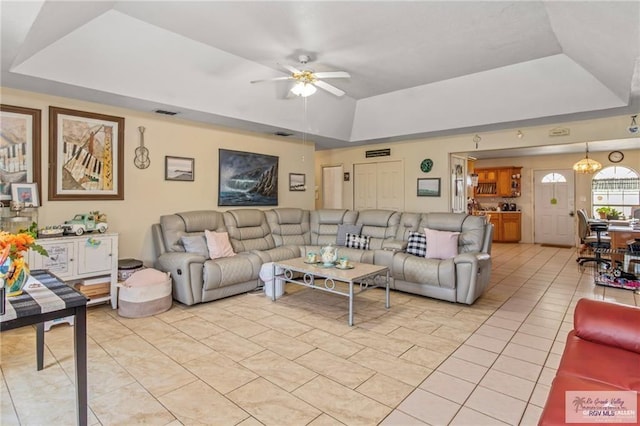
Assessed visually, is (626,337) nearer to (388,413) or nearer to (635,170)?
(388,413)

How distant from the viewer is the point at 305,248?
5.45 metres

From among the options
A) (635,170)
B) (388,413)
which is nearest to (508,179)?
(635,170)

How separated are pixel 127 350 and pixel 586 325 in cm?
331

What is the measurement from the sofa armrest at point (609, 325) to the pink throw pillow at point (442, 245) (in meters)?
2.40

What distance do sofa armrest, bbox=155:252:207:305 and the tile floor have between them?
15cm

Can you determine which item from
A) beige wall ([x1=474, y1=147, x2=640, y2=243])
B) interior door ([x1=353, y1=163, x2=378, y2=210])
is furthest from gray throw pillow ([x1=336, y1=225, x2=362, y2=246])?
beige wall ([x1=474, y1=147, x2=640, y2=243])

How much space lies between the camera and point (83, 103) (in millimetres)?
3930

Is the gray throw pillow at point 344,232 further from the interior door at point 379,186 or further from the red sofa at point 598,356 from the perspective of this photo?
the red sofa at point 598,356

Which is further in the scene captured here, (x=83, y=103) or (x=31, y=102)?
(x=83, y=103)

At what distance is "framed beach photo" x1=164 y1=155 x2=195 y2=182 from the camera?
15.5 ft

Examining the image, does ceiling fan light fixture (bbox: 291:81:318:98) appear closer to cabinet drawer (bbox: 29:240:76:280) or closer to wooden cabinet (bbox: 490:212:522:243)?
cabinet drawer (bbox: 29:240:76:280)

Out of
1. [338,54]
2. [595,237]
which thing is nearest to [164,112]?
[338,54]

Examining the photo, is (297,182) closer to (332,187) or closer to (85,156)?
(332,187)

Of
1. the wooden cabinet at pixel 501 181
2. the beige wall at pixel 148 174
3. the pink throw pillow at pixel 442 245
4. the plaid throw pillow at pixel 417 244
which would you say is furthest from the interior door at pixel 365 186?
the wooden cabinet at pixel 501 181
